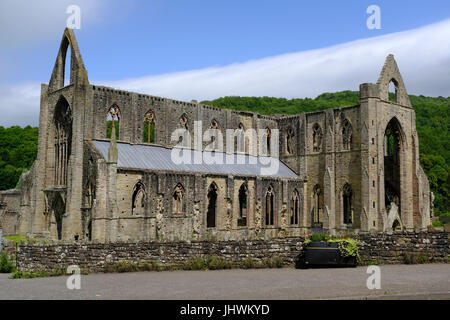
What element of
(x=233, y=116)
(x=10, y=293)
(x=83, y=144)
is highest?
(x=233, y=116)

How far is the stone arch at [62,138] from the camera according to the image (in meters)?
36.0

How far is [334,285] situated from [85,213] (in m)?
22.3

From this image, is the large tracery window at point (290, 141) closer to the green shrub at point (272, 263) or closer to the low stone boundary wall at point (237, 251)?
the low stone boundary wall at point (237, 251)

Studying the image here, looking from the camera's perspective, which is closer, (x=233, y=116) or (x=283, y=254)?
(x=283, y=254)

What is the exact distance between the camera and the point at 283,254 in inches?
747

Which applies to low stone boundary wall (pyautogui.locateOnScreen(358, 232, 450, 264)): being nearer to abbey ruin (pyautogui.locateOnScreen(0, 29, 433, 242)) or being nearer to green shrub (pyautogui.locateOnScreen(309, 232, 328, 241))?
green shrub (pyautogui.locateOnScreen(309, 232, 328, 241))

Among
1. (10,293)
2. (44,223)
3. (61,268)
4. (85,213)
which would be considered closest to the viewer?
(10,293)

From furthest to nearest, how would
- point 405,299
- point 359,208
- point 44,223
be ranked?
1. point 359,208
2. point 44,223
3. point 405,299

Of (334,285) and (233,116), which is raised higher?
(233,116)

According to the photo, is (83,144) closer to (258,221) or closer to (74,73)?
(74,73)

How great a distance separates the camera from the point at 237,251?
18828 mm

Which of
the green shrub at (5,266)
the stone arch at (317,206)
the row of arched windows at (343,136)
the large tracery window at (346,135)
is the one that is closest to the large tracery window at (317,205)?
the stone arch at (317,206)

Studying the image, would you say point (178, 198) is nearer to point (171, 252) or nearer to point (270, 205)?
point (270, 205)

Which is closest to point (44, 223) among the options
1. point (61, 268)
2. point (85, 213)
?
point (85, 213)
